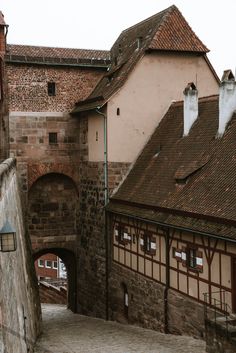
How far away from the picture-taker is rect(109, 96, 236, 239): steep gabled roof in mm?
17953

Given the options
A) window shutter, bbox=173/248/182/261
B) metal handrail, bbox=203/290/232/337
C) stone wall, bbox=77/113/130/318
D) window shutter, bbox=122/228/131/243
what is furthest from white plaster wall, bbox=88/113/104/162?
metal handrail, bbox=203/290/232/337

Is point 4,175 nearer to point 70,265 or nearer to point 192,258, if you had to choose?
point 192,258

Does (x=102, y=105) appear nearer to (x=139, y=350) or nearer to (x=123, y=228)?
(x=123, y=228)

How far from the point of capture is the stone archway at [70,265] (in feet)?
94.2

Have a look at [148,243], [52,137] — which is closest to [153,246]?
[148,243]

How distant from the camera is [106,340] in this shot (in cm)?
2006

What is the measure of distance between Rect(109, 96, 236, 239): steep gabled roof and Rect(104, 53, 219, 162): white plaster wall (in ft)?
1.58

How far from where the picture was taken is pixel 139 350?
17.5 meters

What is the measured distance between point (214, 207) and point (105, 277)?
966 centimetres

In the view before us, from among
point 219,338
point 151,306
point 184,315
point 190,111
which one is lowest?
point 151,306

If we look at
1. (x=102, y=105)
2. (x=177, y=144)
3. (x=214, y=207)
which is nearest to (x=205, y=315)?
(x=214, y=207)

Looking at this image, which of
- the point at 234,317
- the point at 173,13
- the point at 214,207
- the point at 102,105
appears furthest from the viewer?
the point at 173,13

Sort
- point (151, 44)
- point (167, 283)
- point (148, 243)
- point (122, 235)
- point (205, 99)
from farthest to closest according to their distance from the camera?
point (151, 44)
point (122, 235)
point (205, 99)
point (148, 243)
point (167, 283)

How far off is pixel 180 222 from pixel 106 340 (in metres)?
4.93
